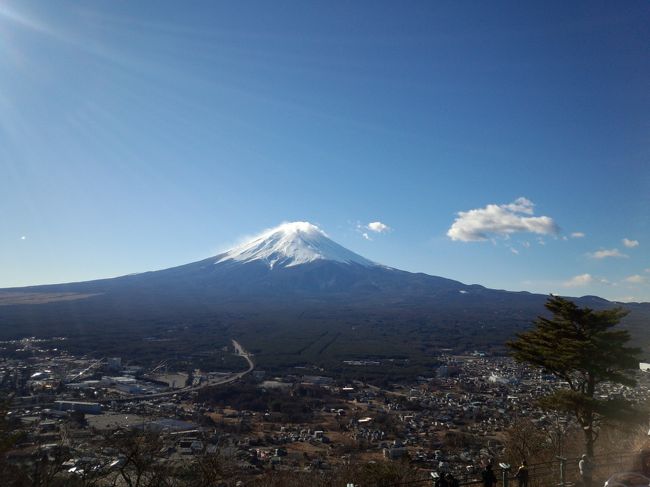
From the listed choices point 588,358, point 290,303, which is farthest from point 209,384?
point 290,303

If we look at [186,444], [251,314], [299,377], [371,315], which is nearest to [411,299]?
[371,315]

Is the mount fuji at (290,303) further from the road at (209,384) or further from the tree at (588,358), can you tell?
the tree at (588,358)

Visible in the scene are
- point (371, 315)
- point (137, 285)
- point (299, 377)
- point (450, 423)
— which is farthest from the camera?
point (137, 285)

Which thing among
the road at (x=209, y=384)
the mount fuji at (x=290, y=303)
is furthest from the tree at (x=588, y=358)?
the mount fuji at (x=290, y=303)

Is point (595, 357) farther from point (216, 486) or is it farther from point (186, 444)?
point (186, 444)

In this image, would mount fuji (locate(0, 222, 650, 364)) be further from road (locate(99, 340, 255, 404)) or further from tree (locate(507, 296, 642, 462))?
tree (locate(507, 296, 642, 462))
